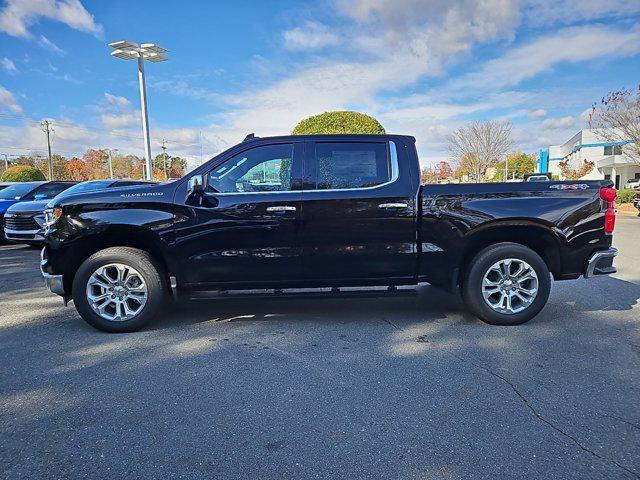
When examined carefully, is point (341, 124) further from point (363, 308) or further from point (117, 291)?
point (117, 291)

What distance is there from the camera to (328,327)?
4.52 metres

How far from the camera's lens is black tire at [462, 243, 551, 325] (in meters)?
4.48

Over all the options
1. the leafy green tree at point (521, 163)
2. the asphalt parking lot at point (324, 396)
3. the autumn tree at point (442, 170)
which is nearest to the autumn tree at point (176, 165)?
the autumn tree at point (442, 170)

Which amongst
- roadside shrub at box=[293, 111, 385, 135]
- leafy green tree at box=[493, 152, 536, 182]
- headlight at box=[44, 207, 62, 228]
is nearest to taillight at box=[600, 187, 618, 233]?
headlight at box=[44, 207, 62, 228]

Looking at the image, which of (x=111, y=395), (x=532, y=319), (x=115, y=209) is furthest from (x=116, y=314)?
(x=532, y=319)

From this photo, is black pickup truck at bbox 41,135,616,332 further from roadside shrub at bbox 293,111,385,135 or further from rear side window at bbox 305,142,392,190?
roadside shrub at bbox 293,111,385,135

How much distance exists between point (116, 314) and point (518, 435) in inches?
149

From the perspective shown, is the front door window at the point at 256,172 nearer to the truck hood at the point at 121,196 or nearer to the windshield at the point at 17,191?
the truck hood at the point at 121,196

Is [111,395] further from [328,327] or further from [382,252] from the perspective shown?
[382,252]

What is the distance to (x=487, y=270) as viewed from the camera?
14.7 ft

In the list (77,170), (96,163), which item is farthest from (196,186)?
(96,163)

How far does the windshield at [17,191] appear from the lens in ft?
38.5

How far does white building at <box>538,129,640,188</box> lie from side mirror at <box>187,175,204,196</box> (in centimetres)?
3977

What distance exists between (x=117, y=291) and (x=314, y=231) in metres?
2.12
